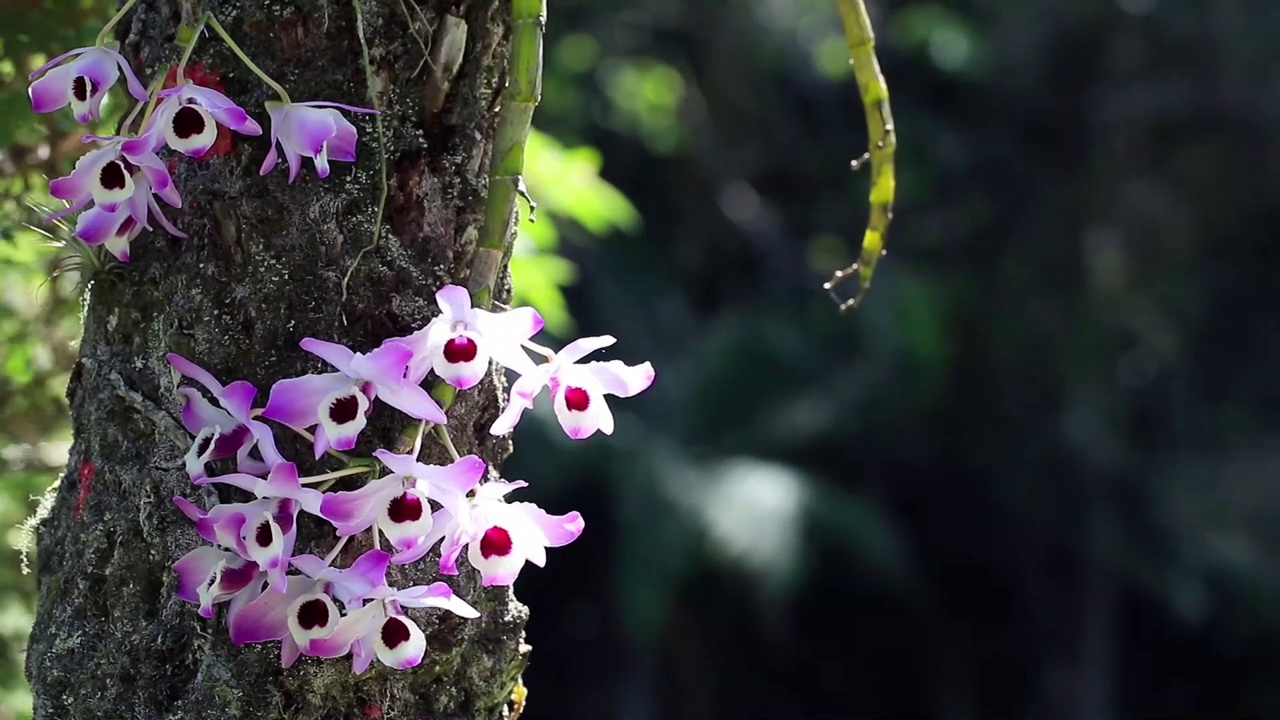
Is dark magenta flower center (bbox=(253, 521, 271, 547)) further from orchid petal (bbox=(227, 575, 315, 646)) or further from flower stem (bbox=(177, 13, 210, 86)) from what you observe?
flower stem (bbox=(177, 13, 210, 86))

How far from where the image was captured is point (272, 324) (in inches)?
35.6

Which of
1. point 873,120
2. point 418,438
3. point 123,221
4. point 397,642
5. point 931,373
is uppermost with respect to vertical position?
point 931,373

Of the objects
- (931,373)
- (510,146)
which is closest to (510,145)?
(510,146)

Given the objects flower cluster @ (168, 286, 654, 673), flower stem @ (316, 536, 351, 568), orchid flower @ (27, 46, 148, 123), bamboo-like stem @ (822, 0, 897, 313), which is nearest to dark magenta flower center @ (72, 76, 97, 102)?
orchid flower @ (27, 46, 148, 123)

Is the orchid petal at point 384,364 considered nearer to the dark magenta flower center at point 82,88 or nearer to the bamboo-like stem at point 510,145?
the bamboo-like stem at point 510,145

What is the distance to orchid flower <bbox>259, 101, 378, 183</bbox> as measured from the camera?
0.85m

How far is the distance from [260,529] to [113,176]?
255 millimetres

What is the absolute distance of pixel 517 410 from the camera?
818 mm

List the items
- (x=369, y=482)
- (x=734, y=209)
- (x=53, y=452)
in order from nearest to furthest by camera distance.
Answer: (x=369, y=482), (x=53, y=452), (x=734, y=209)

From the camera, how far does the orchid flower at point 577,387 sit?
82 centimetres

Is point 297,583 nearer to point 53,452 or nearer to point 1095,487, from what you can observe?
point 53,452

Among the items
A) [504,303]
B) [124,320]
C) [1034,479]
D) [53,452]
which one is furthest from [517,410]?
[1034,479]

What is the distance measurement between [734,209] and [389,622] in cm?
923

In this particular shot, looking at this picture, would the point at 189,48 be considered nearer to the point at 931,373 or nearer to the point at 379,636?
the point at 379,636
